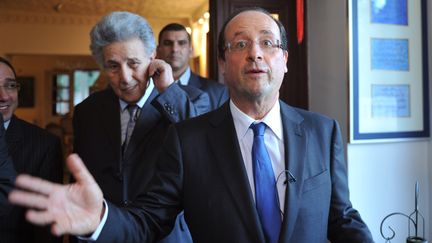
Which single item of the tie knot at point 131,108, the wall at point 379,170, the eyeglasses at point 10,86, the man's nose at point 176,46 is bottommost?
the wall at point 379,170

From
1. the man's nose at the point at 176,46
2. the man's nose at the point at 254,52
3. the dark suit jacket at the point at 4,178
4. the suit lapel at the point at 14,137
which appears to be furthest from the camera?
the man's nose at the point at 176,46

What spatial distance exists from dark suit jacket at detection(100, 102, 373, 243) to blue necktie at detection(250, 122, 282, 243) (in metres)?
0.04

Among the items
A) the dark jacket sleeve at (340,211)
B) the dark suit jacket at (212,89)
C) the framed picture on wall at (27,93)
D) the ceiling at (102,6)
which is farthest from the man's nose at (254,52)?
the framed picture on wall at (27,93)

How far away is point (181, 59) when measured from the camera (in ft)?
9.20

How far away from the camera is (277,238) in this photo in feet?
3.79

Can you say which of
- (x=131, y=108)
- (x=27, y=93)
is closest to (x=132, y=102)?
(x=131, y=108)

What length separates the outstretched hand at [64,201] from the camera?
922mm

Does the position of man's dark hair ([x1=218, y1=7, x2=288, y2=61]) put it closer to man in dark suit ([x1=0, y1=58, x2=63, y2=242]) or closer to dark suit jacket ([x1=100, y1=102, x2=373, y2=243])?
dark suit jacket ([x1=100, y1=102, x2=373, y2=243])

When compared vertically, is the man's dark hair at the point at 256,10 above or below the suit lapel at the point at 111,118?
above

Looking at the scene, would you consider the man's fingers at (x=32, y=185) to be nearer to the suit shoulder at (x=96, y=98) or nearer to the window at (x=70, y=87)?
the suit shoulder at (x=96, y=98)

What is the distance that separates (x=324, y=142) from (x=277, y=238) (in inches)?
13.2

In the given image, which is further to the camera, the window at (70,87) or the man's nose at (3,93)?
the window at (70,87)

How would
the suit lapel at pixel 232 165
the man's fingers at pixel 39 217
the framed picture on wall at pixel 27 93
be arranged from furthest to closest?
the framed picture on wall at pixel 27 93
the suit lapel at pixel 232 165
the man's fingers at pixel 39 217

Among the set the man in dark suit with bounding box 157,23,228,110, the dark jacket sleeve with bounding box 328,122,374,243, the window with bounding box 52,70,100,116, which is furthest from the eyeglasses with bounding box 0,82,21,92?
the window with bounding box 52,70,100,116
